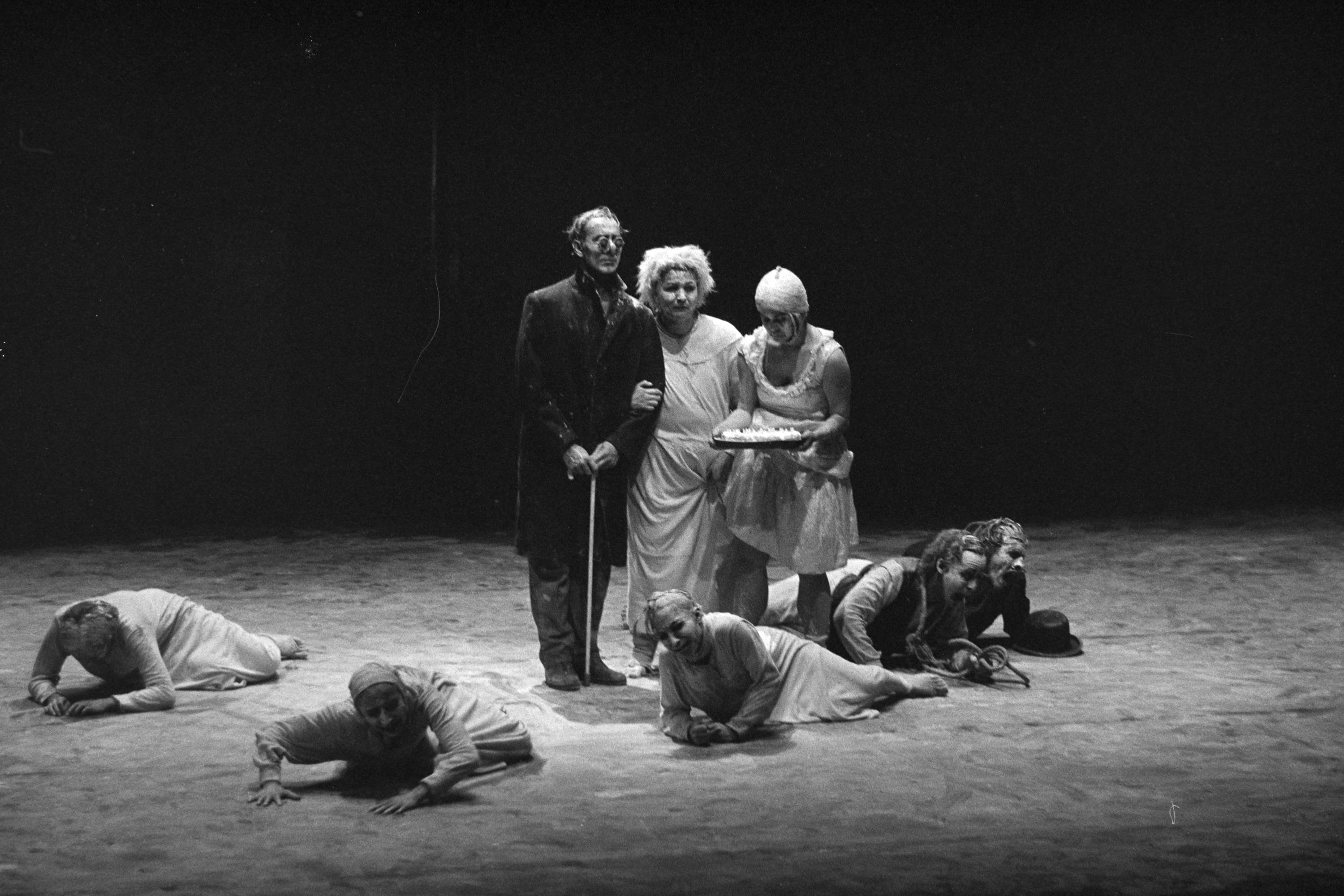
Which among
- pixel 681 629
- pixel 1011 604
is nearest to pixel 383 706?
pixel 681 629

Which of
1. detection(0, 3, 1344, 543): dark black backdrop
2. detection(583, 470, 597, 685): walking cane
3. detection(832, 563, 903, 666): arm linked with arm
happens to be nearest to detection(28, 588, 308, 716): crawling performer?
detection(583, 470, 597, 685): walking cane

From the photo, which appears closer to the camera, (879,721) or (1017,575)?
(879,721)

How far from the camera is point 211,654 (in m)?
6.12

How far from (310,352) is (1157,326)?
17.3 feet

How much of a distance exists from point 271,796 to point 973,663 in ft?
8.29

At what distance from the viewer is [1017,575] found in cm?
646

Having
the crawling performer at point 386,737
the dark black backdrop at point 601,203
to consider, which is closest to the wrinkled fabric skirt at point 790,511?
the crawling performer at point 386,737

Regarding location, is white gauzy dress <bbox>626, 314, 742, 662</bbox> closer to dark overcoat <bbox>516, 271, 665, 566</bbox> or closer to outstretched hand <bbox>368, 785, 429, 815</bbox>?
dark overcoat <bbox>516, 271, 665, 566</bbox>

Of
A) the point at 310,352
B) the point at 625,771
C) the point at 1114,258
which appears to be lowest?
the point at 625,771

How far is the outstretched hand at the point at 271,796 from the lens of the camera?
4734 mm

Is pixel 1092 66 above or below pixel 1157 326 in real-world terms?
above

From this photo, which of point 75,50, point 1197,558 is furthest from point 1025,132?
point 75,50

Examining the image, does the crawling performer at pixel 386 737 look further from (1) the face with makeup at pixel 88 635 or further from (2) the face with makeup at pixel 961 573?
(2) the face with makeup at pixel 961 573

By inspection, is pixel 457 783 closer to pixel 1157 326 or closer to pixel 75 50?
pixel 75 50
